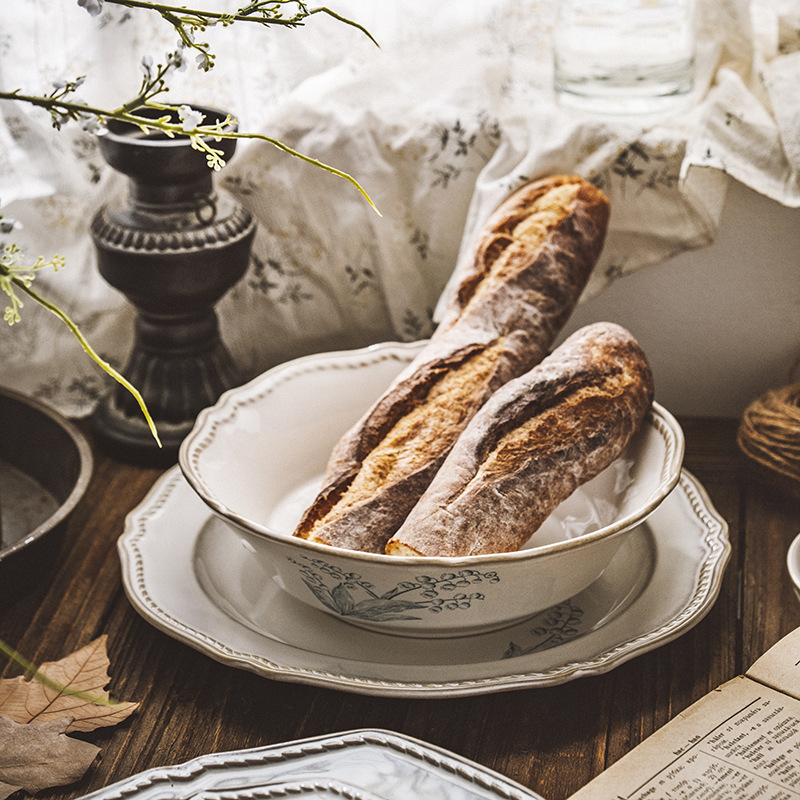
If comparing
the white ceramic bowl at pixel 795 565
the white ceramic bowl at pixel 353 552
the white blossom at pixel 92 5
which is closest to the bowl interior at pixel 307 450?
the white ceramic bowl at pixel 353 552

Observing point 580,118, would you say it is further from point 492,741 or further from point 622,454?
point 492,741

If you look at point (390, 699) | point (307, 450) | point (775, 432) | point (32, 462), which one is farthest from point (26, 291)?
point (775, 432)

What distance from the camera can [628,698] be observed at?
0.72 meters

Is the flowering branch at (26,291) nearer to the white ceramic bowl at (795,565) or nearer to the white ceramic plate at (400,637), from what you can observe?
the white ceramic plate at (400,637)

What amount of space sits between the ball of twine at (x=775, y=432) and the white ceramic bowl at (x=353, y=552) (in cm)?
19

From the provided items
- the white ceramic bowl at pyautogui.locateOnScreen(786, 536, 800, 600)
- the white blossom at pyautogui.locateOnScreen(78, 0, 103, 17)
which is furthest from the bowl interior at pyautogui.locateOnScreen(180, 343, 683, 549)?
the white blossom at pyautogui.locateOnScreen(78, 0, 103, 17)

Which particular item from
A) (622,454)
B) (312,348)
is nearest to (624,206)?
(622,454)

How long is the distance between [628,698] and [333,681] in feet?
0.77

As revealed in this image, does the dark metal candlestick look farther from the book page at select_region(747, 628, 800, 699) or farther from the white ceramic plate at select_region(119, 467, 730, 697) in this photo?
the book page at select_region(747, 628, 800, 699)

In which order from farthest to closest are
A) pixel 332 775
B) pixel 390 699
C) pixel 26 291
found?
pixel 390 699 < pixel 332 775 < pixel 26 291

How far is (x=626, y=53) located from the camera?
1077 millimetres

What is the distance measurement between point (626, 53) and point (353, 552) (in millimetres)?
726

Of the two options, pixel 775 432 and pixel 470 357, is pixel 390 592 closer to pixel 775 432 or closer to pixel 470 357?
pixel 470 357

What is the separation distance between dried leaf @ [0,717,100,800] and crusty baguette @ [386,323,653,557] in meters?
0.27
